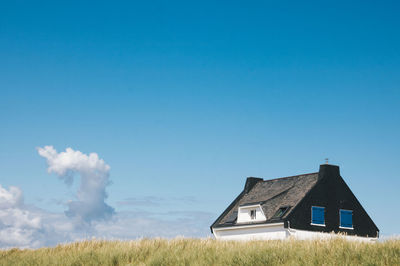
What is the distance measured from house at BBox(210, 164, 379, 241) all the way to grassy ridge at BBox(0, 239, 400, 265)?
20475 mm

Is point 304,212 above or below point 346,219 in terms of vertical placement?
above

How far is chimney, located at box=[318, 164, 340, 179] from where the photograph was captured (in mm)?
44375

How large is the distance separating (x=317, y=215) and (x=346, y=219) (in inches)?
142

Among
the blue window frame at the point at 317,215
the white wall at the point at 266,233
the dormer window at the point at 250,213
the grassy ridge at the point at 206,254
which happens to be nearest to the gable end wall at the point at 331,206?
the blue window frame at the point at 317,215

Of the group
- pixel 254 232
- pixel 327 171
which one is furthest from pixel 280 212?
pixel 327 171

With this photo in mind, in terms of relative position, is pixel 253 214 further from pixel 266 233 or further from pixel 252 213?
pixel 266 233

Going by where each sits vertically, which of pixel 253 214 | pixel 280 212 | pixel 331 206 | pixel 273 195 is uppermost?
pixel 273 195

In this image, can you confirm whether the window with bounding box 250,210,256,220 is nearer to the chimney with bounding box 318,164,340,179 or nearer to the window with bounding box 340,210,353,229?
the chimney with bounding box 318,164,340,179

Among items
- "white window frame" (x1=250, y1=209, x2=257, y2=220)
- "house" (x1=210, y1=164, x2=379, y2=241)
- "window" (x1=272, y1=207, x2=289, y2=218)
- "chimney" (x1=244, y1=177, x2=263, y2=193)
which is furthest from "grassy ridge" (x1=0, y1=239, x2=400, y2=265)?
"chimney" (x1=244, y1=177, x2=263, y2=193)

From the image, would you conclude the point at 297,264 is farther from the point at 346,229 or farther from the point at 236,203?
the point at 236,203

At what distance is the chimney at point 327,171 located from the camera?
44375 millimetres

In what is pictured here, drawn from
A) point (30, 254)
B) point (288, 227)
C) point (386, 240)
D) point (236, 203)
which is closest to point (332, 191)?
point (288, 227)

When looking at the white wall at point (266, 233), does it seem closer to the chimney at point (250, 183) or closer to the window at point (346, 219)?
the window at point (346, 219)

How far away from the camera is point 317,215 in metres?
42.2
